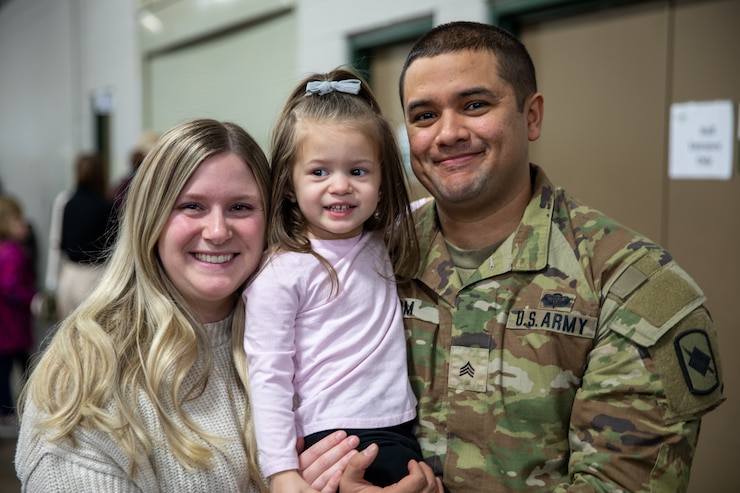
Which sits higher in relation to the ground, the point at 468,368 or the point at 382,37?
the point at 382,37

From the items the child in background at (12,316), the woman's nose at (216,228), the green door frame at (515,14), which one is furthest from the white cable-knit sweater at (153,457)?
the child in background at (12,316)

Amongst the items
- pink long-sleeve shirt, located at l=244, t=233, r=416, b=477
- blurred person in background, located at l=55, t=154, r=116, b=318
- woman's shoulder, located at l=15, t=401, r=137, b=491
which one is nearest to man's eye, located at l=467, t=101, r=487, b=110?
pink long-sleeve shirt, located at l=244, t=233, r=416, b=477

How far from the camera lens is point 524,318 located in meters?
1.64

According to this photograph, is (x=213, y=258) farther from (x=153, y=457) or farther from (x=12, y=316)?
(x=12, y=316)

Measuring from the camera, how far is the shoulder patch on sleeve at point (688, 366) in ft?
4.74

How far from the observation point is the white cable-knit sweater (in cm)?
152

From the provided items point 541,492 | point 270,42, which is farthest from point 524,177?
point 270,42

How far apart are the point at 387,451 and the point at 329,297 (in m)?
0.40

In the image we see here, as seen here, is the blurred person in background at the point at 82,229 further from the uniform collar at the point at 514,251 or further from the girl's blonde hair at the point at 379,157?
the uniform collar at the point at 514,251

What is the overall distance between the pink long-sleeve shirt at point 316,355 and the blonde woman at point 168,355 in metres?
0.08

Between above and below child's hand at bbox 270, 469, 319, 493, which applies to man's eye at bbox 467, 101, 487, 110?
above

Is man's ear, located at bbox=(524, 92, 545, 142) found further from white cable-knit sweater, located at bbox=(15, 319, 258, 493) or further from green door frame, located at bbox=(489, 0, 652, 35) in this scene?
green door frame, located at bbox=(489, 0, 652, 35)

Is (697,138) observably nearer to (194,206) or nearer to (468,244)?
(468,244)

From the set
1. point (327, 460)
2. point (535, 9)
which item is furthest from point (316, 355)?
point (535, 9)
